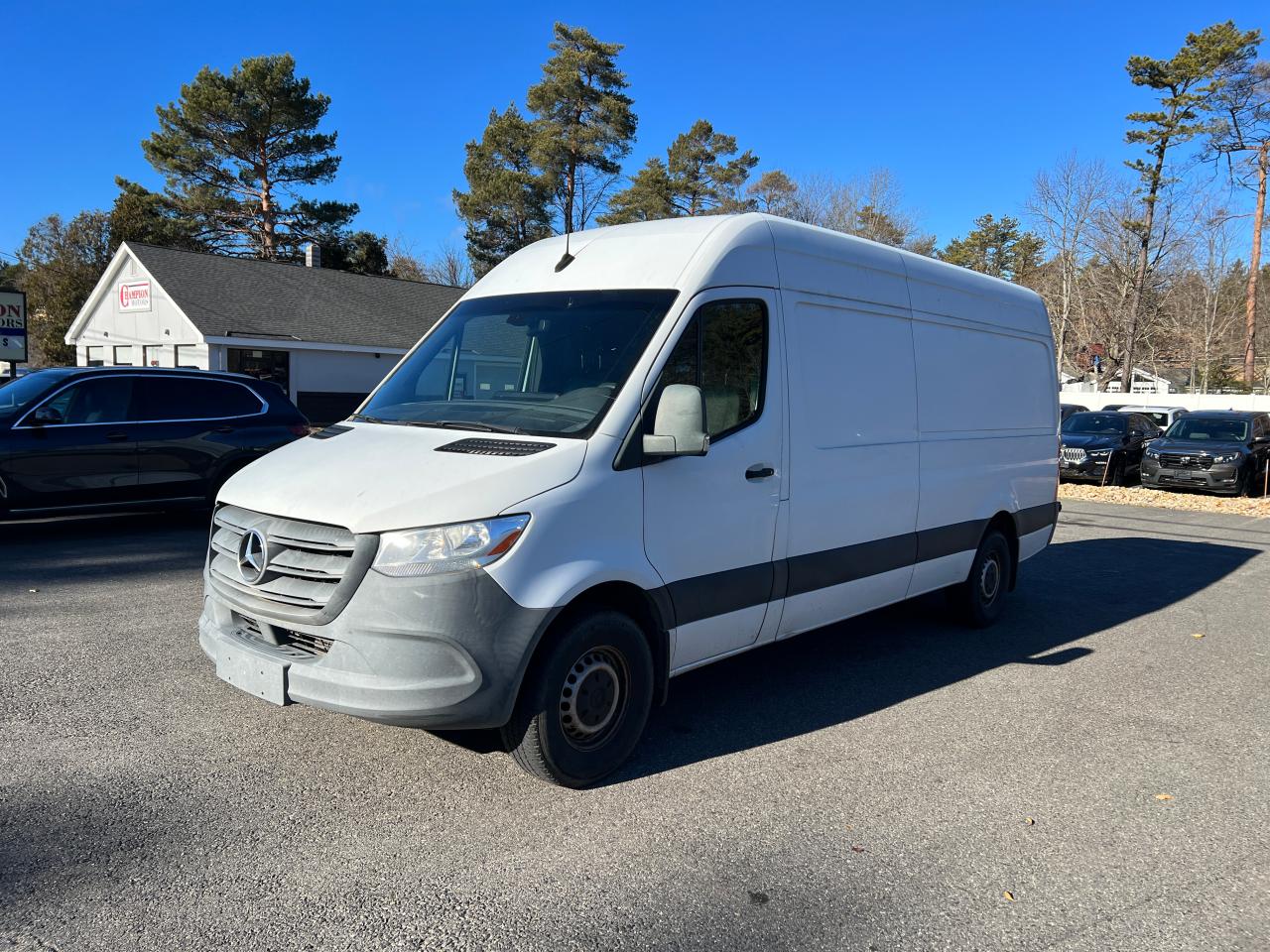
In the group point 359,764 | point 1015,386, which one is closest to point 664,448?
point 359,764

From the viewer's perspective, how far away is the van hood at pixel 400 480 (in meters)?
3.64

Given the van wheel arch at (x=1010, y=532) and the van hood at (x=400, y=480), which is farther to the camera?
the van wheel arch at (x=1010, y=532)

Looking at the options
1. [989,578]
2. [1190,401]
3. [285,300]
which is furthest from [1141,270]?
[989,578]

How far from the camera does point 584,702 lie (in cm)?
409

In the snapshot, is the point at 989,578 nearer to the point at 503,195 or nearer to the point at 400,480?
the point at 400,480

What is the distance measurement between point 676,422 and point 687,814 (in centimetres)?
168

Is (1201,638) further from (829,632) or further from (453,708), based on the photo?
(453,708)

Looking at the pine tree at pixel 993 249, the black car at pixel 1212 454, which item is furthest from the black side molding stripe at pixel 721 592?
the pine tree at pixel 993 249

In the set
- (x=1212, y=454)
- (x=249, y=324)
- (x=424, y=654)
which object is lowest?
(x=424, y=654)

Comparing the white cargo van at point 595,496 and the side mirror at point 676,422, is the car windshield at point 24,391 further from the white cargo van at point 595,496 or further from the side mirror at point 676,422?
the side mirror at point 676,422

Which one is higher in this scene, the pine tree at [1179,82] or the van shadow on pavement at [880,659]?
the pine tree at [1179,82]

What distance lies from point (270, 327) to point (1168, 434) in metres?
22.8

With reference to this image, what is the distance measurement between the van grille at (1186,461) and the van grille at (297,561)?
1811 cm

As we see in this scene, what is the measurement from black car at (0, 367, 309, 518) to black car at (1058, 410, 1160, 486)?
15.2 m
